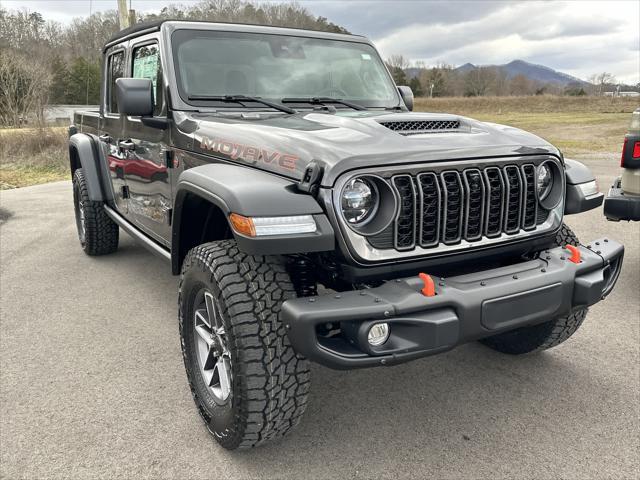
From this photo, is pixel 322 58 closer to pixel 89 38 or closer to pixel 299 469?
pixel 299 469

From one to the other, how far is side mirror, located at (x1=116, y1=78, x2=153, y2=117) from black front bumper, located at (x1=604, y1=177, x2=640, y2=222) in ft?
11.4

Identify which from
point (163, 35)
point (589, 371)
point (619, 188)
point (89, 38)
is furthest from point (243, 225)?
point (89, 38)

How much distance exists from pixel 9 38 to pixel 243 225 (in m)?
43.9

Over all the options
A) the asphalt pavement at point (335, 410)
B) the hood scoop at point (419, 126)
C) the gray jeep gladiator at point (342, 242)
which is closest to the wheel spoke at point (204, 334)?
the gray jeep gladiator at point (342, 242)

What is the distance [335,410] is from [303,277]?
2.53 ft

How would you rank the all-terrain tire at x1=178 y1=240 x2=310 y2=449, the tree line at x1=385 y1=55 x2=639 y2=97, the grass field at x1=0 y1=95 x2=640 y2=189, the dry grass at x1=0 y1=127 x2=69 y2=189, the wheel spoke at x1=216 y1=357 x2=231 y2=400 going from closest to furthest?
the all-terrain tire at x1=178 y1=240 x2=310 y2=449, the wheel spoke at x1=216 y1=357 x2=231 y2=400, the dry grass at x1=0 y1=127 x2=69 y2=189, the grass field at x1=0 y1=95 x2=640 y2=189, the tree line at x1=385 y1=55 x2=639 y2=97

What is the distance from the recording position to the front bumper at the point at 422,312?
1982 millimetres

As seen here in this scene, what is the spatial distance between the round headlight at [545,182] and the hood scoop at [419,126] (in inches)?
18.5

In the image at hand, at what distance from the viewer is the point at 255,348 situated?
2.17 meters

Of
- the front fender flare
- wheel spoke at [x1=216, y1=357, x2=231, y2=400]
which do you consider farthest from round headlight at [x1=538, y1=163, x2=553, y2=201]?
wheel spoke at [x1=216, y1=357, x2=231, y2=400]

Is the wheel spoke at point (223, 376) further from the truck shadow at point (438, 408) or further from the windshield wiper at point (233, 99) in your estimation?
the windshield wiper at point (233, 99)

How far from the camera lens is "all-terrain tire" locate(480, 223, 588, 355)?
2.99 metres

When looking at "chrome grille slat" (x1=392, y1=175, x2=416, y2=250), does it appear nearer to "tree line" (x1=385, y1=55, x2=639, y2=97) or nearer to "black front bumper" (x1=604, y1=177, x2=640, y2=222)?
"black front bumper" (x1=604, y1=177, x2=640, y2=222)

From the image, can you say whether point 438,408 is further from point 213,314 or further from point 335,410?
point 213,314
